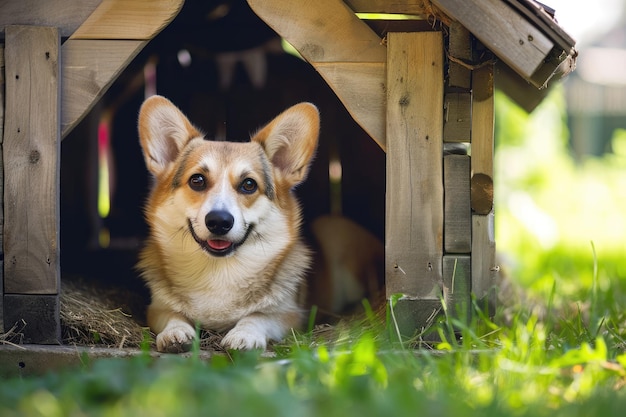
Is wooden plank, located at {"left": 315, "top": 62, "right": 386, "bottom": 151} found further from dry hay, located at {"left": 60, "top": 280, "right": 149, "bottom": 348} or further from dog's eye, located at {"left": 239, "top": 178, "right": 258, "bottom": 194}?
dry hay, located at {"left": 60, "top": 280, "right": 149, "bottom": 348}

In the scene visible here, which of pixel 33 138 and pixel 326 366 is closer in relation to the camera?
pixel 326 366

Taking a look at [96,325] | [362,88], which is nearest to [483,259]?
[362,88]

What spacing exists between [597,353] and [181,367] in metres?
1.48

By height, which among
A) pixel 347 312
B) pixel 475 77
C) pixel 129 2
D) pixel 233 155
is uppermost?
pixel 129 2

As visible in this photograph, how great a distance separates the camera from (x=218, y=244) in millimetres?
3699

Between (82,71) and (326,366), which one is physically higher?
(82,71)

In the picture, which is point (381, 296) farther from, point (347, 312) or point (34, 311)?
point (34, 311)

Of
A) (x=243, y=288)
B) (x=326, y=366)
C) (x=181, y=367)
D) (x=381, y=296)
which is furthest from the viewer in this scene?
(x=381, y=296)

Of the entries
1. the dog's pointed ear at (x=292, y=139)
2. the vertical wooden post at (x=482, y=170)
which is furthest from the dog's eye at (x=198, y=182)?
the vertical wooden post at (x=482, y=170)

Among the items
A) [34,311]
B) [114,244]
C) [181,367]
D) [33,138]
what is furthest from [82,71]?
[114,244]

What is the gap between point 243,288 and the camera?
3.85 metres

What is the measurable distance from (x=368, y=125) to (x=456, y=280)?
0.84 m

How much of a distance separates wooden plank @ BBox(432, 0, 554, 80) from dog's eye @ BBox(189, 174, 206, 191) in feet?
4.60

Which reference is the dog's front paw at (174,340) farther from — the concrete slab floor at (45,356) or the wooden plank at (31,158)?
the wooden plank at (31,158)
